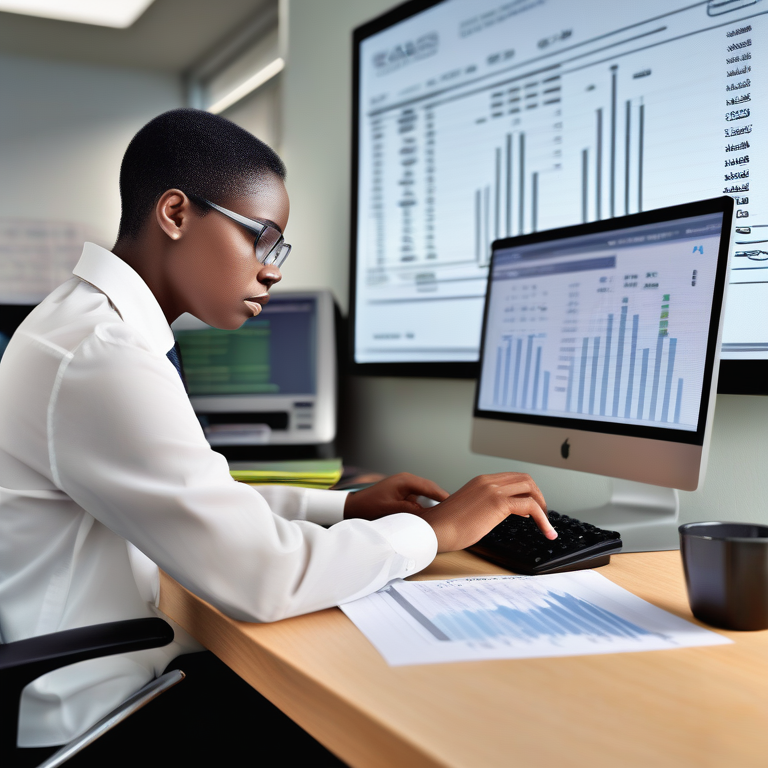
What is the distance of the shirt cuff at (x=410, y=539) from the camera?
0.72 metres

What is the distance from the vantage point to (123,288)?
2.66 feet

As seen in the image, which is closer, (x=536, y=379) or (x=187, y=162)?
(x=187, y=162)

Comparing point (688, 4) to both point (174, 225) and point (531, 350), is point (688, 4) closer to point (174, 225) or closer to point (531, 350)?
point (531, 350)

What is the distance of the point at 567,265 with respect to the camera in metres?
1.03

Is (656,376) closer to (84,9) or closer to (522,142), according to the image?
(522,142)

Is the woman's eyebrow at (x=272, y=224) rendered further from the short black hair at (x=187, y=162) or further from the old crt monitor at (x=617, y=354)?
the old crt monitor at (x=617, y=354)

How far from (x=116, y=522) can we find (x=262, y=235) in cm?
39

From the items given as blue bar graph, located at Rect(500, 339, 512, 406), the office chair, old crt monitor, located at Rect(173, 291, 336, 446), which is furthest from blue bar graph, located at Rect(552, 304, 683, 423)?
old crt monitor, located at Rect(173, 291, 336, 446)

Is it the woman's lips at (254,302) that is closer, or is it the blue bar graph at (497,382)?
the woman's lips at (254,302)

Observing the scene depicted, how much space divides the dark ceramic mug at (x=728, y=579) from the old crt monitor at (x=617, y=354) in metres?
0.22

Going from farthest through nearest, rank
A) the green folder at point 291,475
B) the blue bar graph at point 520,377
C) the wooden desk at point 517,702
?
the green folder at point 291,475, the blue bar graph at point 520,377, the wooden desk at point 517,702

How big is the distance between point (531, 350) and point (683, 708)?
2.20ft

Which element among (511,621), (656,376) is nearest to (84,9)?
(656,376)

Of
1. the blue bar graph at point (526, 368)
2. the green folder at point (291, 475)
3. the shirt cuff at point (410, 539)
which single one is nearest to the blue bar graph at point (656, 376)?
the blue bar graph at point (526, 368)
